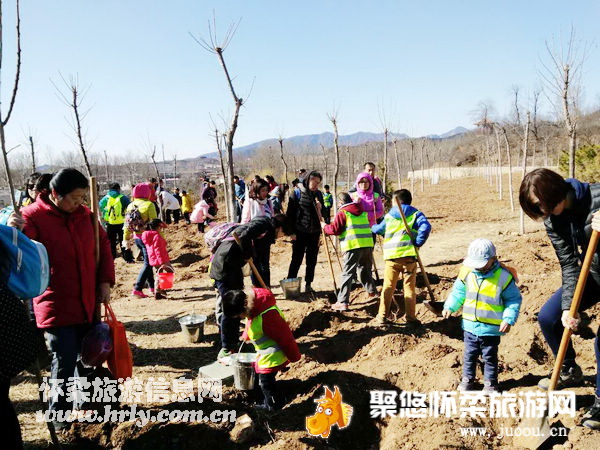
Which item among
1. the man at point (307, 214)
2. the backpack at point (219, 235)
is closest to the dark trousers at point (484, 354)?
the backpack at point (219, 235)

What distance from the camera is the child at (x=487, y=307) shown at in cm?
307

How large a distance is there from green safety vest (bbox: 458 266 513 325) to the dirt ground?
61cm

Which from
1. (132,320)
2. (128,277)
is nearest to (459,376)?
(132,320)

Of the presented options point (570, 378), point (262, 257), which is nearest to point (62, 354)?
point (262, 257)

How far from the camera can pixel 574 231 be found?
2664mm

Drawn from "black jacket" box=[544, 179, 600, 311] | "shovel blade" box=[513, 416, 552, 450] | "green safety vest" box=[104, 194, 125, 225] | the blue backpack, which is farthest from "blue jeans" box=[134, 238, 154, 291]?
"black jacket" box=[544, 179, 600, 311]

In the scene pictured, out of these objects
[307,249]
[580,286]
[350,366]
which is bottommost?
[350,366]

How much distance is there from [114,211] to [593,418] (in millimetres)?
8580

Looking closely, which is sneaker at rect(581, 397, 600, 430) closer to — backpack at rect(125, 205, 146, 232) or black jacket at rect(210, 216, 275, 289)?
black jacket at rect(210, 216, 275, 289)

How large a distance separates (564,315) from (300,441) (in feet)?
6.69

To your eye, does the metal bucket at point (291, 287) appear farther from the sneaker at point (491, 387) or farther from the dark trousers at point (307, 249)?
the sneaker at point (491, 387)

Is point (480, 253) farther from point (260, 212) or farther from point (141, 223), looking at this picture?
point (141, 223)

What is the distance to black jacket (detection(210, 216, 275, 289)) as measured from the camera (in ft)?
13.4

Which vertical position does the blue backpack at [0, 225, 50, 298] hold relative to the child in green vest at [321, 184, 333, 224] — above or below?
above
